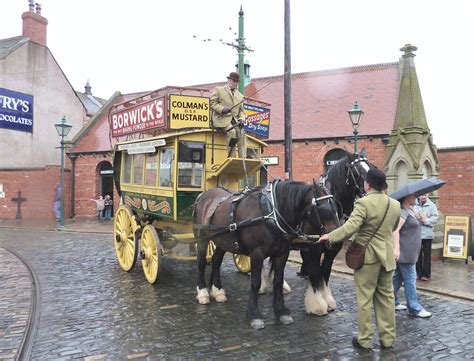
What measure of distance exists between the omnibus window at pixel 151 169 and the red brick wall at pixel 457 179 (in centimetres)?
1076

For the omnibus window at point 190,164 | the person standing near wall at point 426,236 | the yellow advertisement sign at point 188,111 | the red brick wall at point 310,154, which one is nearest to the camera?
the omnibus window at point 190,164

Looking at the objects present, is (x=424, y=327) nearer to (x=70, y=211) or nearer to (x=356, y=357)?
(x=356, y=357)

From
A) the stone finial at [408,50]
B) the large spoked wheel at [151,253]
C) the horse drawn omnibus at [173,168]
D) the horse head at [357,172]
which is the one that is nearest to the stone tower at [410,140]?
the stone finial at [408,50]

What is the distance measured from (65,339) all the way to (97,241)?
9.34 m

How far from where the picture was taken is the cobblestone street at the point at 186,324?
14.8ft

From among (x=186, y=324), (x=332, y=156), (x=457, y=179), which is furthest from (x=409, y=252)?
(x=332, y=156)

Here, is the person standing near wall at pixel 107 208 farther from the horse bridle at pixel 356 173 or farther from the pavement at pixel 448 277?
the horse bridle at pixel 356 173

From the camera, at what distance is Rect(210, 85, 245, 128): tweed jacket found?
→ 7.28 m

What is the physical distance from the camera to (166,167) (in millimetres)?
7398

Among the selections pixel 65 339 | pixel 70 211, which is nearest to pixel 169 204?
pixel 65 339

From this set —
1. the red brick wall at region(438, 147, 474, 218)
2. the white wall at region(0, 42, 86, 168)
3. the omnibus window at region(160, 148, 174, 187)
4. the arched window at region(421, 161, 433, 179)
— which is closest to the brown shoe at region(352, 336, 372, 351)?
the omnibus window at region(160, 148, 174, 187)

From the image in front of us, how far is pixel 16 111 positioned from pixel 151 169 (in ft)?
66.4

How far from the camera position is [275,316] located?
5555mm

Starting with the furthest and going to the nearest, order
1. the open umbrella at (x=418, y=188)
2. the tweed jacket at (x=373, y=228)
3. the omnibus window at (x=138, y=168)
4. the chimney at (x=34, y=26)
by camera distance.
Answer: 1. the chimney at (x=34, y=26)
2. the omnibus window at (x=138, y=168)
3. the open umbrella at (x=418, y=188)
4. the tweed jacket at (x=373, y=228)
